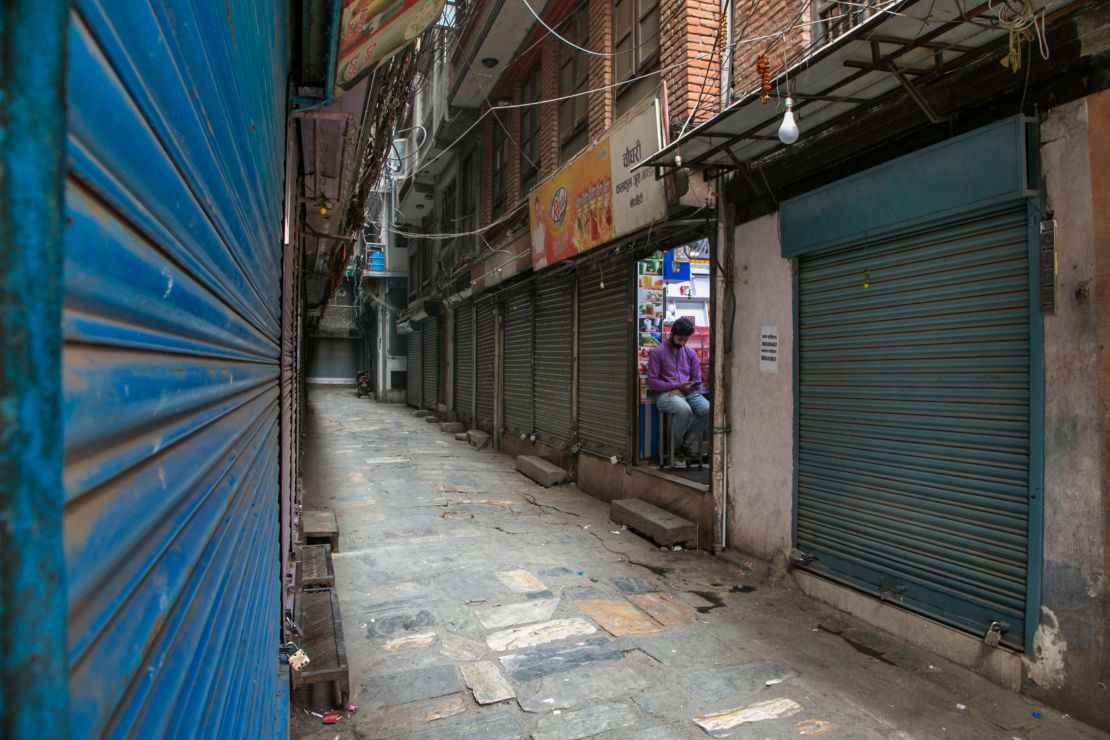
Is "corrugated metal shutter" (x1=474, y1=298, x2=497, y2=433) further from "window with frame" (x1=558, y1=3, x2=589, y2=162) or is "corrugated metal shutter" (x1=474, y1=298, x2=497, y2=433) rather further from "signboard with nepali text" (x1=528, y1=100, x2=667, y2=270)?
"window with frame" (x1=558, y1=3, x2=589, y2=162)

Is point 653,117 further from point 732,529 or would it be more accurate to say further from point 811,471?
point 732,529

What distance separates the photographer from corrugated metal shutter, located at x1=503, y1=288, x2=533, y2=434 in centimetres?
1386

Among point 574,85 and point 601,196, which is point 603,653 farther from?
point 574,85

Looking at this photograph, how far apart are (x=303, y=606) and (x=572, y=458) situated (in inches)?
284

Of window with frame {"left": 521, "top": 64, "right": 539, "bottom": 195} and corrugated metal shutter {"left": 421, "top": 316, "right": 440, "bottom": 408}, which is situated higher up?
window with frame {"left": 521, "top": 64, "right": 539, "bottom": 195}

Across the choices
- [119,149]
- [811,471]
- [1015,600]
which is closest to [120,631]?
[119,149]

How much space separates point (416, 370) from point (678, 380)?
20.0 metres

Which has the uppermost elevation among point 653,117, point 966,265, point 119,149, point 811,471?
point 653,117

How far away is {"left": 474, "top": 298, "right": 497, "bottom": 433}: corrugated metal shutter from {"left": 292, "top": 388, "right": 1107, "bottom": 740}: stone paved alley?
8.01 metres

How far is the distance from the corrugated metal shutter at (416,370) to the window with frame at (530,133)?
13035mm

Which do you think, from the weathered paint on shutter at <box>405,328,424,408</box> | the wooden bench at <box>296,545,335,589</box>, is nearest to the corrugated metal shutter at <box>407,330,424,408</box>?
the weathered paint on shutter at <box>405,328,424,408</box>

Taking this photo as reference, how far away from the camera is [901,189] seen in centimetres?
515

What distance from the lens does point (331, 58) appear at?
436cm

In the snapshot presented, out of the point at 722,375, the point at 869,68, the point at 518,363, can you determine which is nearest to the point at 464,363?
the point at 518,363
